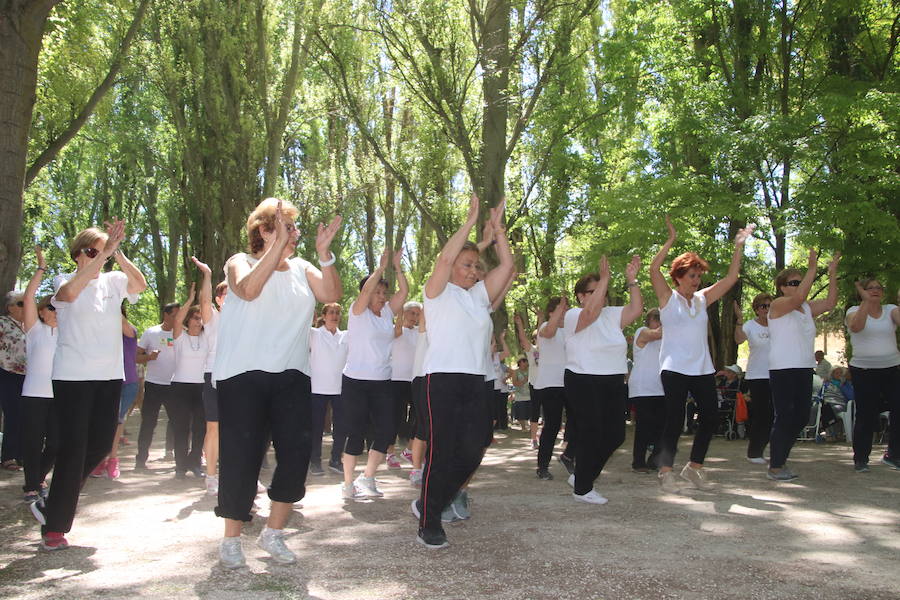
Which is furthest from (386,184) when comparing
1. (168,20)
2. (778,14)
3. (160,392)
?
(160,392)

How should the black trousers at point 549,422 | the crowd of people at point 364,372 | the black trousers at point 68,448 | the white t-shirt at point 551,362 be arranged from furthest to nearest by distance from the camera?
the white t-shirt at point 551,362, the black trousers at point 549,422, the black trousers at point 68,448, the crowd of people at point 364,372

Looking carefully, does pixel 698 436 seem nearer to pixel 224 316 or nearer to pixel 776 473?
pixel 776 473

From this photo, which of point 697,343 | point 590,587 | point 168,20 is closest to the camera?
point 590,587

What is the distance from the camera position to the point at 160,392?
34.2ft

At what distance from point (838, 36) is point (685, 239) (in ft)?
17.8

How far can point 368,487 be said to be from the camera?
7.82 m

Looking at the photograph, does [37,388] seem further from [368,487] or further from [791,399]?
[791,399]

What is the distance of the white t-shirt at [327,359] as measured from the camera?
32.3 ft

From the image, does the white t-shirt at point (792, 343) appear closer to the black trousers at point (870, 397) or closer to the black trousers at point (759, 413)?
the black trousers at point (870, 397)

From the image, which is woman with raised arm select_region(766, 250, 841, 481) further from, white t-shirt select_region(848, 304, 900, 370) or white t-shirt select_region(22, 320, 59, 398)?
white t-shirt select_region(22, 320, 59, 398)

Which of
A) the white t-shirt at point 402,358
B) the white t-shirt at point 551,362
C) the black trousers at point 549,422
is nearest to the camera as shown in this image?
the black trousers at point 549,422

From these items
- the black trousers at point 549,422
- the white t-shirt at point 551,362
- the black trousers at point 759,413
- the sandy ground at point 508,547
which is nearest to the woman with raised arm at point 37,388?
the sandy ground at point 508,547

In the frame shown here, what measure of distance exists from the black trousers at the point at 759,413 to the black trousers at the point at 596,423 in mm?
3443

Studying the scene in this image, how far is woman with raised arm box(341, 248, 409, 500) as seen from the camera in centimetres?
775
